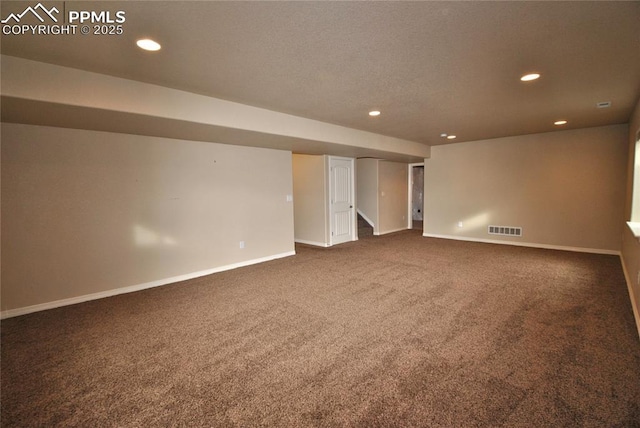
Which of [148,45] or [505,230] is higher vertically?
[148,45]

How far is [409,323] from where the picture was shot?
2844 mm

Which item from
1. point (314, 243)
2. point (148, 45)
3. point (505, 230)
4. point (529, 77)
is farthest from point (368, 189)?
point (148, 45)

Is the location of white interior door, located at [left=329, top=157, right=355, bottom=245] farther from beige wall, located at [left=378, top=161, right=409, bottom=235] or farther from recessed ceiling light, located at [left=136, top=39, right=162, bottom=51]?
recessed ceiling light, located at [left=136, top=39, right=162, bottom=51]

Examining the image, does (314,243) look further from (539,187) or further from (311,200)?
(539,187)

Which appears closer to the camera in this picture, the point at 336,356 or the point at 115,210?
the point at 336,356

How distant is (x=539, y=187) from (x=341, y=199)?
168 inches

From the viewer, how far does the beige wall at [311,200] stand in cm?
674

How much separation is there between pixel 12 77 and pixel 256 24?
211 cm

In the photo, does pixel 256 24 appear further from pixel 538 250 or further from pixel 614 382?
pixel 538 250

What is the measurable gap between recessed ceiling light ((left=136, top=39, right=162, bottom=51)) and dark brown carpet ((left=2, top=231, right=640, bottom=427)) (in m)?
2.48

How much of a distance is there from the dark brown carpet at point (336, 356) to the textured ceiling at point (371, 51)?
244 centimetres

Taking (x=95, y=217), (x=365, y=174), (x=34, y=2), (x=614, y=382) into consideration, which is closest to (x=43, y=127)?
(x=95, y=217)

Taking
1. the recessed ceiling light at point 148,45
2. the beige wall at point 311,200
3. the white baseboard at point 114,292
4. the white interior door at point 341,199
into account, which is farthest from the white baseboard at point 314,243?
the recessed ceiling light at point 148,45

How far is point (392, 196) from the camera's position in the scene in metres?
8.60
